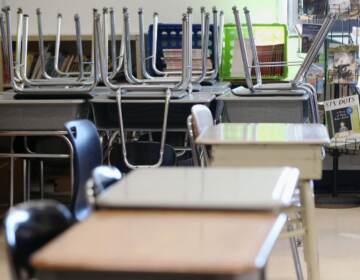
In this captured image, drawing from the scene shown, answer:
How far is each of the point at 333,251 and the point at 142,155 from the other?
1.08 metres

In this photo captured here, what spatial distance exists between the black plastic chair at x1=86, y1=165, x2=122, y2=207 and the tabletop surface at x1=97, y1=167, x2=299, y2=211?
1.4 inches

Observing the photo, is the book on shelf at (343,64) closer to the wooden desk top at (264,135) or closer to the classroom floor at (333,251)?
the classroom floor at (333,251)

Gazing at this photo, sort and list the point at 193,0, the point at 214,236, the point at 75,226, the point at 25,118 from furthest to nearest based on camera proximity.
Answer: the point at 193,0 → the point at 25,118 → the point at 75,226 → the point at 214,236

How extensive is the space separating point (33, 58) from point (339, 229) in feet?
8.26

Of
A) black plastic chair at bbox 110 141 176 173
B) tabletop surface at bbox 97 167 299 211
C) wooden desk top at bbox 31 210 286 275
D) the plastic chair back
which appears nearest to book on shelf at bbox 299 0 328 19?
black plastic chair at bbox 110 141 176 173

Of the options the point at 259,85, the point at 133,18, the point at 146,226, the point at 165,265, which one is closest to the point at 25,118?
the point at 259,85

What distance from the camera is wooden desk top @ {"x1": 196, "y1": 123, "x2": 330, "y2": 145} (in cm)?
228

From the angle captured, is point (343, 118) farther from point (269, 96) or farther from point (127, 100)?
point (127, 100)

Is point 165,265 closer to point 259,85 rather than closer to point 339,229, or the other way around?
point 259,85

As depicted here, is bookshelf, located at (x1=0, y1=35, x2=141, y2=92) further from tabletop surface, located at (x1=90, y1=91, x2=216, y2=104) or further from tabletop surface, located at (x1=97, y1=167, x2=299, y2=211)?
tabletop surface, located at (x1=97, y1=167, x2=299, y2=211)

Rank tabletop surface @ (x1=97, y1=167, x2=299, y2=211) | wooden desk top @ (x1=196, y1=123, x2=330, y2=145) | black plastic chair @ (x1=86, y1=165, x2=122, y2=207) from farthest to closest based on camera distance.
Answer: wooden desk top @ (x1=196, y1=123, x2=330, y2=145), black plastic chair @ (x1=86, y1=165, x2=122, y2=207), tabletop surface @ (x1=97, y1=167, x2=299, y2=211)

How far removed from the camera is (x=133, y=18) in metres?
4.95

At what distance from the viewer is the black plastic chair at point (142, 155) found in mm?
3479

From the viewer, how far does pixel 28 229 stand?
1333mm
